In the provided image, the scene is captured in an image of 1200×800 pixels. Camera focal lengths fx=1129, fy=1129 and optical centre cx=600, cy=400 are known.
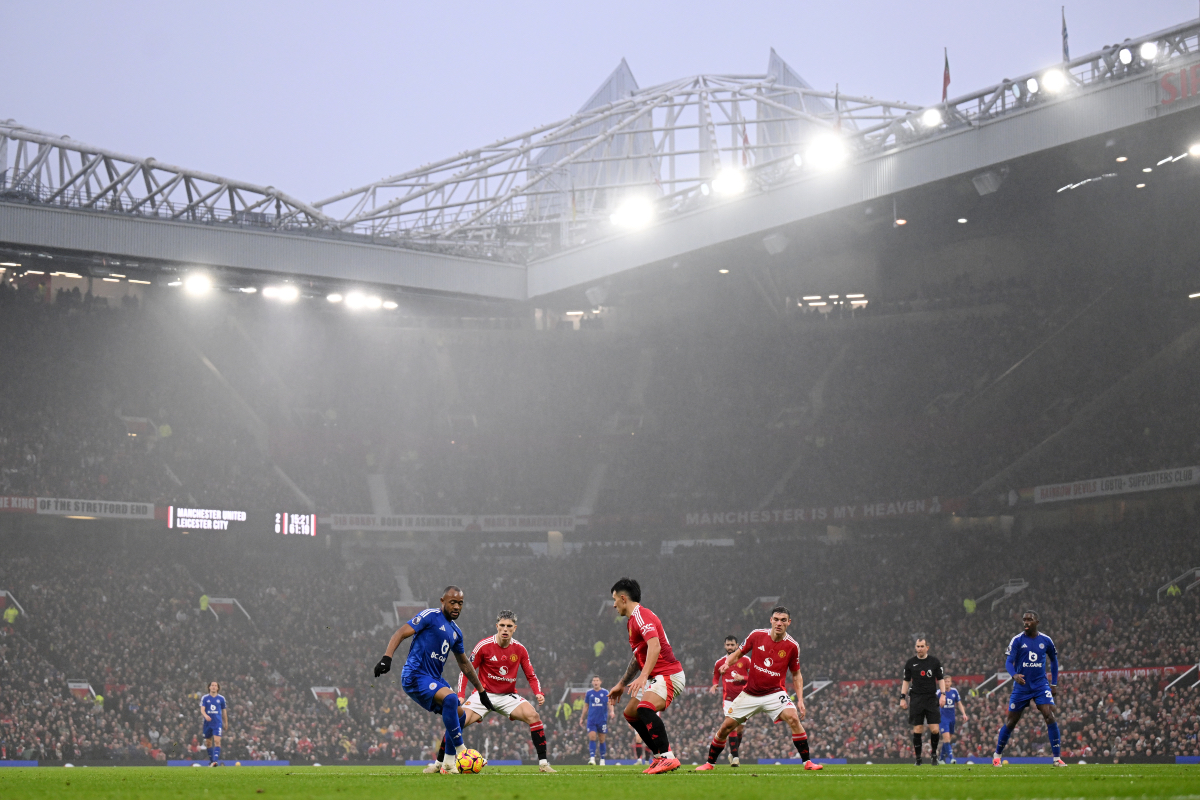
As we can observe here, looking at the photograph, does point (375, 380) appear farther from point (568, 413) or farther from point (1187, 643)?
point (1187, 643)

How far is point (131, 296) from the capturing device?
173ft

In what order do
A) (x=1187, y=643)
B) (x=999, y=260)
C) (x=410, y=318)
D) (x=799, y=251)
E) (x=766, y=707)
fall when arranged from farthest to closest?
(x=410, y=318) < (x=999, y=260) < (x=799, y=251) < (x=1187, y=643) < (x=766, y=707)

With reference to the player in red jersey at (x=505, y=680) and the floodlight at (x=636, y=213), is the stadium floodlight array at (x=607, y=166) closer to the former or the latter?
the floodlight at (x=636, y=213)

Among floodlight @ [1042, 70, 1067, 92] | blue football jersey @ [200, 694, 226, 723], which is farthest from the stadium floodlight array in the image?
blue football jersey @ [200, 694, 226, 723]

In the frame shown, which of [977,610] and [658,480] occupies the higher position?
[658,480]

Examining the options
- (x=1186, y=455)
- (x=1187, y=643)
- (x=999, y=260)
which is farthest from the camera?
(x=999, y=260)

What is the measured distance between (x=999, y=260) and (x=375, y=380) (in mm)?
31822

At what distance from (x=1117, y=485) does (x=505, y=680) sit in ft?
106

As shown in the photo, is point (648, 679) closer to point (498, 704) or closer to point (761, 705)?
point (761, 705)

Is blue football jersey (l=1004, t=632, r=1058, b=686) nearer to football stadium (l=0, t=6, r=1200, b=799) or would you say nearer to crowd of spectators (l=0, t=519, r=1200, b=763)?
football stadium (l=0, t=6, r=1200, b=799)

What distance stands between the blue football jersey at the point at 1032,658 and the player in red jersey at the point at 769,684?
19.7ft

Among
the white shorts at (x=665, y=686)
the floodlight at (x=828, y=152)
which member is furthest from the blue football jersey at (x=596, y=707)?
the floodlight at (x=828, y=152)

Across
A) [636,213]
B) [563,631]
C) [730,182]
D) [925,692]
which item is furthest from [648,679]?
[563,631]

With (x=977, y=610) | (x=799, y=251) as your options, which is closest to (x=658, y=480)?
(x=799, y=251)
